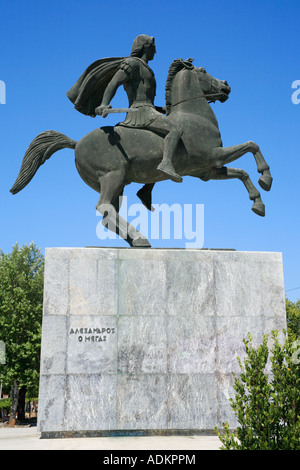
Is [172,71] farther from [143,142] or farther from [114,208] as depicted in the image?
[114,208]

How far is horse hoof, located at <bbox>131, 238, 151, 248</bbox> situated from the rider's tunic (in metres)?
2.28

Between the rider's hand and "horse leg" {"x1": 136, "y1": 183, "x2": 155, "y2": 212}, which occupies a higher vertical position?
the rider's hand

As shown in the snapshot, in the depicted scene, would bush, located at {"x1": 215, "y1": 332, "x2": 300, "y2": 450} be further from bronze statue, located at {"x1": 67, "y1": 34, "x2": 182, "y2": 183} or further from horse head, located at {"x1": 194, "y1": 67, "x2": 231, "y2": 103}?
horse head, located at {"x1": 194, "y1": 67, "x2": 231, "y2": 103}

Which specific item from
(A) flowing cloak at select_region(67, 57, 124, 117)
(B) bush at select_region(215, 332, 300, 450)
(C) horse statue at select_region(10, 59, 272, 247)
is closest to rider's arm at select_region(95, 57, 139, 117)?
(A) flowing cloak at select_region(67, 57, 124, 117)

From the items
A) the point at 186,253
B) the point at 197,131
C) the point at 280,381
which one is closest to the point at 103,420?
the point at 186,253

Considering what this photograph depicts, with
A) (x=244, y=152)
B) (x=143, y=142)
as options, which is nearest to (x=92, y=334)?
(x=143, y=142)

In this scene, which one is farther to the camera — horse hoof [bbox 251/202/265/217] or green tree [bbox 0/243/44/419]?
green tree [bbox 0/243/44/419]

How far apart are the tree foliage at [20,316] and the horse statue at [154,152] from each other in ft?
75.0

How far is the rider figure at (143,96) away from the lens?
8.94 m

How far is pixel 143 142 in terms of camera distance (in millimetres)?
9125

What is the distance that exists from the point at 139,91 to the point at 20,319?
2536 centimetres

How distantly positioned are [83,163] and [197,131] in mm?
2346

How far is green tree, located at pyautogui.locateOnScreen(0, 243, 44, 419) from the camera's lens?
3067 centimetres

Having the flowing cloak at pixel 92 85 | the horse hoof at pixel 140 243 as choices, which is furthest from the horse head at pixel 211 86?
the horse hoof at pixel 140 243
